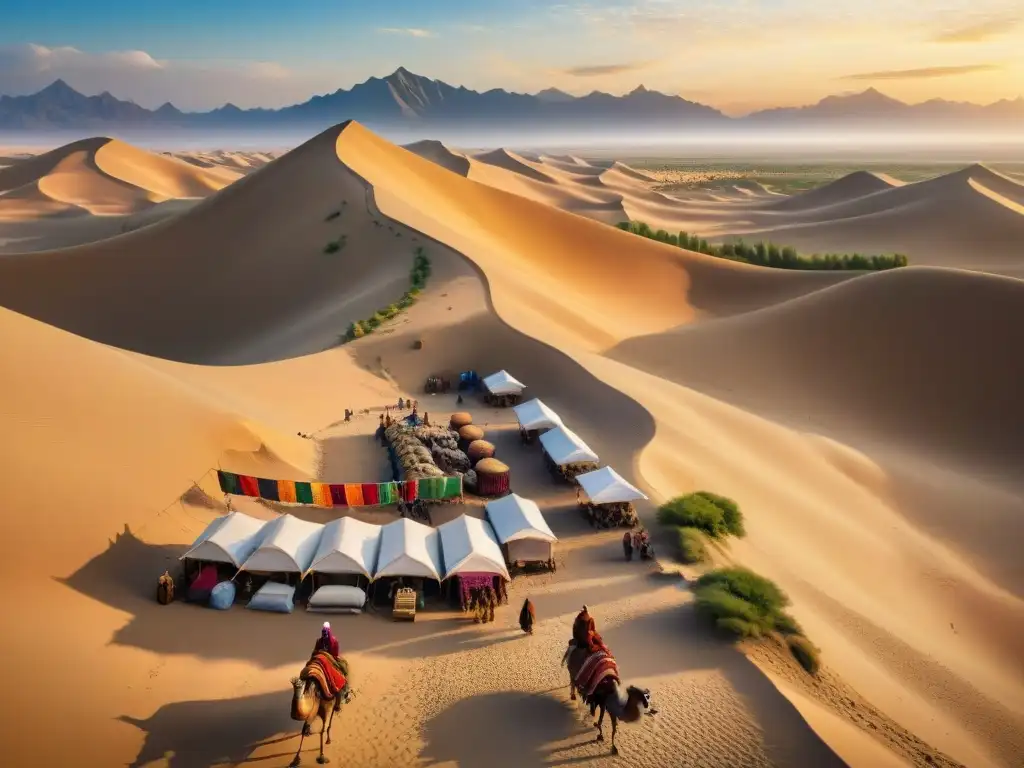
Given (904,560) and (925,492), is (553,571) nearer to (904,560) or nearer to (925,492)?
(904,560)

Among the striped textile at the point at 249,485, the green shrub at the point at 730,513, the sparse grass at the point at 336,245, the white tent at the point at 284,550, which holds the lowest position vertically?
the green shrub at the point at 730,513

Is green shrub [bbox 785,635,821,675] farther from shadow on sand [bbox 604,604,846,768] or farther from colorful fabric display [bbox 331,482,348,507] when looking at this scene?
colorful fabric display [bbox 331,482,348,507]

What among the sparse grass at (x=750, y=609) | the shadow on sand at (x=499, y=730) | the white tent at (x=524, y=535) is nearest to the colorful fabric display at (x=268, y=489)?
the white tent at (x=524, y=535)

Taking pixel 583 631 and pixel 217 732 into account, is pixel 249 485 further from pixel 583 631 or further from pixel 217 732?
pixel 583 631

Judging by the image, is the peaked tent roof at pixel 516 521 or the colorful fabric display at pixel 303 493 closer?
the peaked tent roof at pixel 516 521

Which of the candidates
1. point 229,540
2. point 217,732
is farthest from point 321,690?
point 229,540

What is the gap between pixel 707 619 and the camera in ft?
39.7

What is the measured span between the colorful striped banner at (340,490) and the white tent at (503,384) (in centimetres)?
754

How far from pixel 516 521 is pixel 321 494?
4.47 m

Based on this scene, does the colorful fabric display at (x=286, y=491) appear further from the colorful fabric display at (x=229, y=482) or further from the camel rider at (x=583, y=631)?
the camel rider at (x=583, y=631)

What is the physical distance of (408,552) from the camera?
12711 millimetres

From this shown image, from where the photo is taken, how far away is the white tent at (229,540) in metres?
12.4

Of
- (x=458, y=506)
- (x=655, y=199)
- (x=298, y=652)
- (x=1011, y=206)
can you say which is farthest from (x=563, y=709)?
(x=655, y=199)

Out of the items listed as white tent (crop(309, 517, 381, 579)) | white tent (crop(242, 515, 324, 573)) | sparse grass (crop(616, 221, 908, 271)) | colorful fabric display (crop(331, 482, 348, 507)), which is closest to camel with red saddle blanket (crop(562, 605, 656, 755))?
white tent (crop(309, 517, 381, 579))
